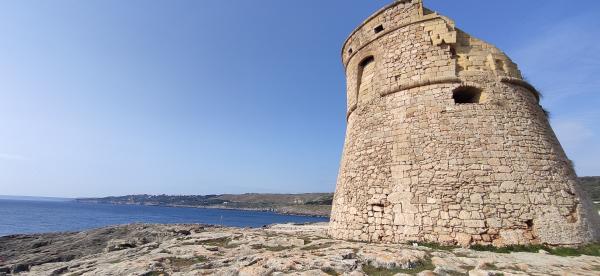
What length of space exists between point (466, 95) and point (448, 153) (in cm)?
231

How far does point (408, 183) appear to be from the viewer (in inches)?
320

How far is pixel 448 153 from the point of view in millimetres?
8094

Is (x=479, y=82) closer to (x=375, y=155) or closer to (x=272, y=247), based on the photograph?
(x=375, y=155)

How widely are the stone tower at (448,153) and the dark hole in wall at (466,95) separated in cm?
4

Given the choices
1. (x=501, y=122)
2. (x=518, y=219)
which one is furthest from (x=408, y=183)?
(x=501, y=122)

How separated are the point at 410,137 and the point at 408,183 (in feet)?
4.39

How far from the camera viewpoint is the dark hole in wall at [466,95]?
29.3 feet

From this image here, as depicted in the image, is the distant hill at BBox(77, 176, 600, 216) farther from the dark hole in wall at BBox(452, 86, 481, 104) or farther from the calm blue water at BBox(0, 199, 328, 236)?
the dark hole in wall at BBox(452, 86, 481, 104)

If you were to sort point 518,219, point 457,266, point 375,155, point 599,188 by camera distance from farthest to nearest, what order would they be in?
point 599,188, point 375,155, point 518,219, point 457,266

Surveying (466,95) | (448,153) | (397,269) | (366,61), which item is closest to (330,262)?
(397,269)

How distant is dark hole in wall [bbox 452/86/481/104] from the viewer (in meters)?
8.92

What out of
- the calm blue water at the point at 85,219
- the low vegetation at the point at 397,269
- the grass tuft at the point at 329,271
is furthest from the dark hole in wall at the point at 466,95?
the calm blue water at the point at 85,219

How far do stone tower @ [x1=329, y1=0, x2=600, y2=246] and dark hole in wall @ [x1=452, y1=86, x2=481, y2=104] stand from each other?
38 millimetres

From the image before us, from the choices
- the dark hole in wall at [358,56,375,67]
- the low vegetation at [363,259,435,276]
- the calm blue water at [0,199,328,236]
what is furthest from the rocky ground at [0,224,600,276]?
the calm blue water at [0,199,328,236]
